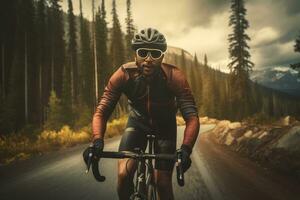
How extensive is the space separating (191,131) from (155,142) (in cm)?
51

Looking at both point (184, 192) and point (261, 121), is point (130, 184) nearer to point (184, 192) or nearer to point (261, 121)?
point (184, 192)

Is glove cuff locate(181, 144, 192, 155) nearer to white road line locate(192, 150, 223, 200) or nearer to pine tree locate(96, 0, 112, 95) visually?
white road line locate(192, 150, 223, 200)

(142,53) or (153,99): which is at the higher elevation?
(142,53)

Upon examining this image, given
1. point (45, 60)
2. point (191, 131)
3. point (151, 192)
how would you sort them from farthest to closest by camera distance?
point (45, 60), point (191, 131), point (151, 192)

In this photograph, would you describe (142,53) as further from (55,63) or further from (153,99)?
(55,63)

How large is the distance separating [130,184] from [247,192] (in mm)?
4181

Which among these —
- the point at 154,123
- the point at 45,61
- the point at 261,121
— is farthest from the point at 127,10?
the point at 154,123

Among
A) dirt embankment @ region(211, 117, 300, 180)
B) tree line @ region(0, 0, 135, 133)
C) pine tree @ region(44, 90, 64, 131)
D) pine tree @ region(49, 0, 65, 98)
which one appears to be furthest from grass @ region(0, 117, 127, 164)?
pine tree @ region(49, 0, 65, 98)

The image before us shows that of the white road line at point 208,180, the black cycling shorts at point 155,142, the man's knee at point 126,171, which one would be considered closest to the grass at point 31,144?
the white road line at point 208,180

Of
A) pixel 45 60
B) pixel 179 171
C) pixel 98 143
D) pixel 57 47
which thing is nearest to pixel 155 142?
pixel 98 143

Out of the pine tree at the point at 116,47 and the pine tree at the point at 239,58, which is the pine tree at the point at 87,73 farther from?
the pine tree at the point at 239,58

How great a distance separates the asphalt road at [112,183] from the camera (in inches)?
257

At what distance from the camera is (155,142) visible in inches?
158

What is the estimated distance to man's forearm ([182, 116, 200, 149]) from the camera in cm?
356
